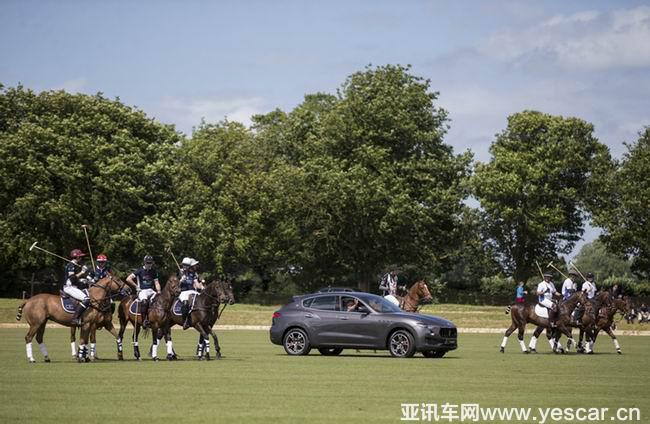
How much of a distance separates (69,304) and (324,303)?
21.8ft

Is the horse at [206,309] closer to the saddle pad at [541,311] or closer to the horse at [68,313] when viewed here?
the horse at [68,313]

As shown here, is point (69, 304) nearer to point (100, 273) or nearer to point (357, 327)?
point (100, 273)

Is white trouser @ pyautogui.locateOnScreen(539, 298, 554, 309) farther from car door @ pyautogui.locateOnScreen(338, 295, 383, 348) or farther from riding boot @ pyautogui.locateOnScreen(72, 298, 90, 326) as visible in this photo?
riding boot @ pyautogui.locateOnScreen(72, 298, 90, 326)

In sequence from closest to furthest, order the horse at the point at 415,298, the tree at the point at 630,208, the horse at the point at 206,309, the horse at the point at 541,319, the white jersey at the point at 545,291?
the horse at the point at 206,309 < the horse at the point at 541,319 < the white jersey at the point at 545,291 < the horse at the point at 415,298 < the tree at the point at 630,208

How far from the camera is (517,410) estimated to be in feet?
54.0

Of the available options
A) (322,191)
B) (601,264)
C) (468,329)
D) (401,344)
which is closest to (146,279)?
(401,344)

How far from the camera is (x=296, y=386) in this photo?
2030cm

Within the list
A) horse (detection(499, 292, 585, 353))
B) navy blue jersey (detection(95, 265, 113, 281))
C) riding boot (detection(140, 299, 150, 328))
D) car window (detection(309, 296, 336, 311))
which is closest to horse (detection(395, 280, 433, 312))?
horse (detection(499, 292, 585, 353))

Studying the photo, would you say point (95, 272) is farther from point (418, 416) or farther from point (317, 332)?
point (418, 416)

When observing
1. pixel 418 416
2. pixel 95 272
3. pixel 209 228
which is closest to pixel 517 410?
pixel 418 416

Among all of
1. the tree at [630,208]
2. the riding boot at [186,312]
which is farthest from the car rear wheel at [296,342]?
the tree at [630,208]

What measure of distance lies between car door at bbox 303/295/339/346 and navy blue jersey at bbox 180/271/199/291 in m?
3.10

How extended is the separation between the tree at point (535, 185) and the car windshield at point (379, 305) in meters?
49.7

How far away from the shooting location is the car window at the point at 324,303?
1214 inches
